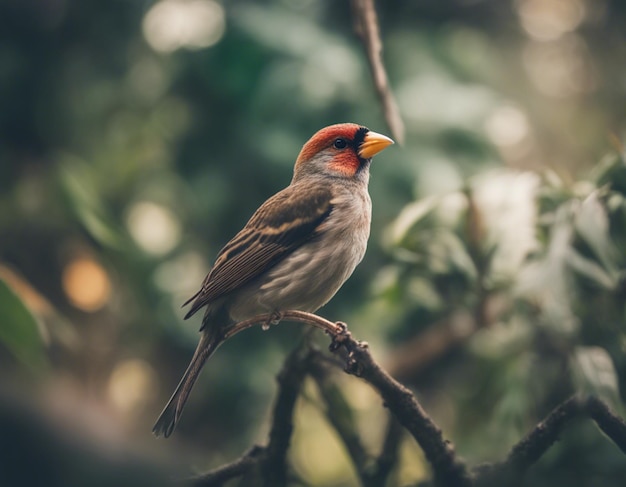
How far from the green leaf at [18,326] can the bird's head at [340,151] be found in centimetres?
75

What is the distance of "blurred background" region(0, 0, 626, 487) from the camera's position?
2.12m

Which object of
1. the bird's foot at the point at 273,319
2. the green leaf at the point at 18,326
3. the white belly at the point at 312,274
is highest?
the green leaf at the point at 18,326

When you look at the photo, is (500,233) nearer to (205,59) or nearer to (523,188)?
(523,188)

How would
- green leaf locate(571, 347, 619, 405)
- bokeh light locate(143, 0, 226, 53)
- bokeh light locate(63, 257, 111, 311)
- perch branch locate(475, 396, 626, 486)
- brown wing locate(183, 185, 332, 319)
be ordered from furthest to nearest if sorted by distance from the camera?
bokeh light locate(63, 257, 111, 311) → bokeh light locate(143, 0, 226, 53) → green leaf locate(571, 347, 619, 405) → brown wing locate(183, 185, 332, 319) → perch branch locate(475, 396, 626, 486)

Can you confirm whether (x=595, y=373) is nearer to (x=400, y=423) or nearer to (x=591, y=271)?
(x=591, y=271)

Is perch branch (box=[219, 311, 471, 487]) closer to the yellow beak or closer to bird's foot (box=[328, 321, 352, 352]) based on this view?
bird's foot (box=[328, 321, 352, 352])

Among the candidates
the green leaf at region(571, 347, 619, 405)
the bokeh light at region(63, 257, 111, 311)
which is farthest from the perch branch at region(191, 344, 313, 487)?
the bokeh light at region(63, 257, 111, 311)

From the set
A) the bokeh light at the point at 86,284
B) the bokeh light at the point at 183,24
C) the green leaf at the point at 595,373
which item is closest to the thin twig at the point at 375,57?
the green leaf at the point at 595,373

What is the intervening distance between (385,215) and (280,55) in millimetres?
751

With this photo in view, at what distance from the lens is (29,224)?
432cm

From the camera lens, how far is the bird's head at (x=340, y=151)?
1.86 metres

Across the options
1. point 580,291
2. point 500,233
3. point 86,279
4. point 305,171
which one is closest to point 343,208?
point 305,171

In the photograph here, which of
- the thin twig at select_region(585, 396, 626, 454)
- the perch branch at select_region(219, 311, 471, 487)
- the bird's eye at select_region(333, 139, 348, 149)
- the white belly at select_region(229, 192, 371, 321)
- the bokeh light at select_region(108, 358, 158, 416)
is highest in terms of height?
the bokeh light at select_region(108, 358, 158, 416)

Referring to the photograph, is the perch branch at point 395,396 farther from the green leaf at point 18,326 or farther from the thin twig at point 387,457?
the green leaf at point 18,326
